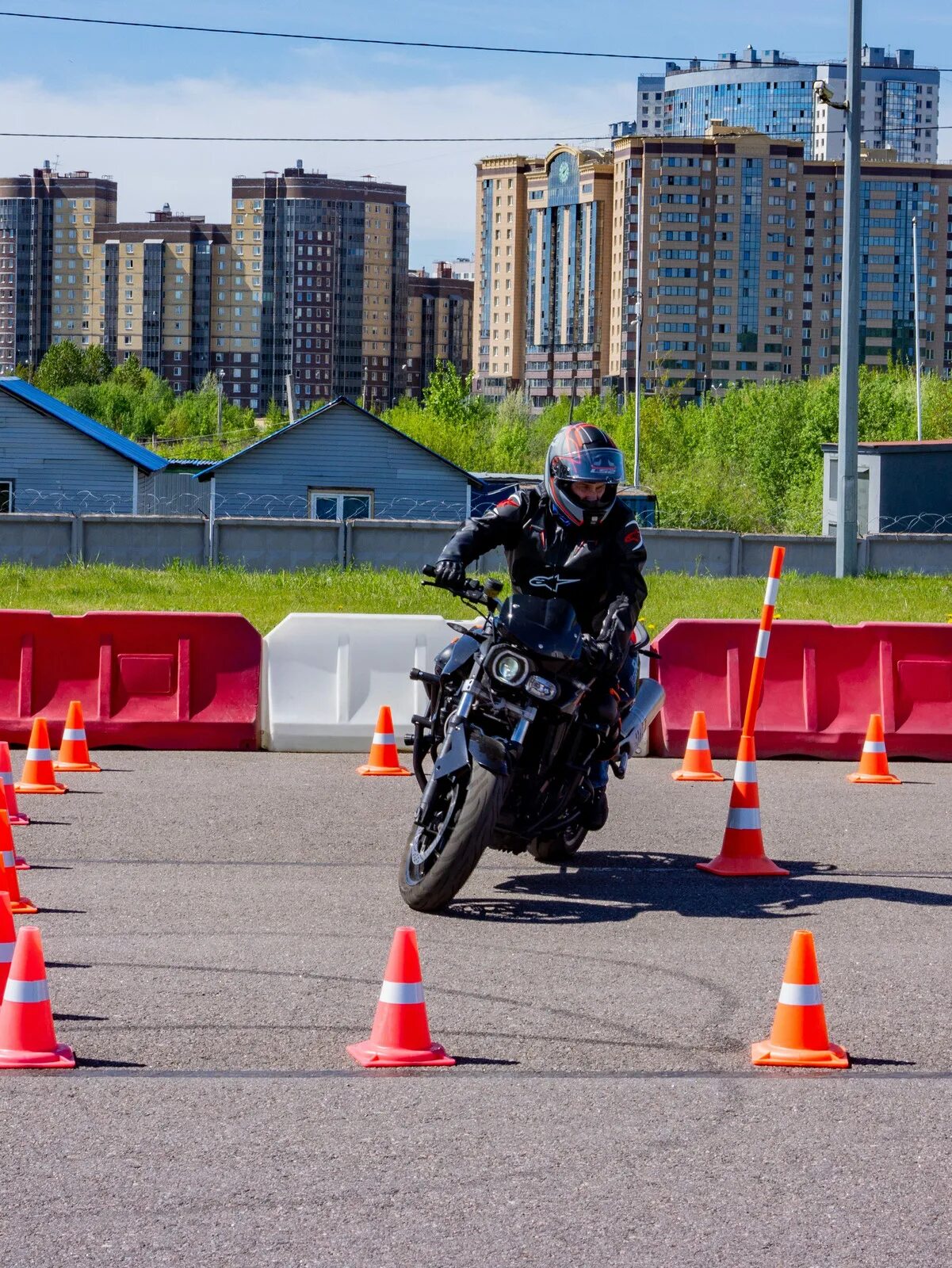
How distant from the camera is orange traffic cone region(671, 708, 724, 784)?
1149cm

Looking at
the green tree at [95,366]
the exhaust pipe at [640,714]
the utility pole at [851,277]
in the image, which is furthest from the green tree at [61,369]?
the exhaust pipe at [640,714]

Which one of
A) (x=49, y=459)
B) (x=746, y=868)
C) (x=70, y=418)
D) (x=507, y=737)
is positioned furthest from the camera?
(x=70, y=418)

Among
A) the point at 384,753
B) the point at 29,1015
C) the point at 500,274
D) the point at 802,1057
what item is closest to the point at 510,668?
the point at 802,1057

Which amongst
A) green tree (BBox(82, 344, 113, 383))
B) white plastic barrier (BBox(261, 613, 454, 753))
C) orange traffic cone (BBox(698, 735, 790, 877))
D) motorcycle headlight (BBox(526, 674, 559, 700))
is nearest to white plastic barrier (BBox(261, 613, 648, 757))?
white plastic barrier (BBox(261, 613, 454, 753))

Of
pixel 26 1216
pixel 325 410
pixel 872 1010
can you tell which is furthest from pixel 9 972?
pixel 325 410

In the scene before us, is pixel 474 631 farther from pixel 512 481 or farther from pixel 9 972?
pixel 512 481

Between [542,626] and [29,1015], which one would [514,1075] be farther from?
[542,626]

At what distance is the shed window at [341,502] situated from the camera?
183 feet

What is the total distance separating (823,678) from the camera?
12797 millimetres

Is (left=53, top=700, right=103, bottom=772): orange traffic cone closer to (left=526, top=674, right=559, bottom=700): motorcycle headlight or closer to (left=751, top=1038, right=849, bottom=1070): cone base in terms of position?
(left=526, top=674, right=559, bottom=700): motorcycle headlight

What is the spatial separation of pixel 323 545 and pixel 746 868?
3043cm

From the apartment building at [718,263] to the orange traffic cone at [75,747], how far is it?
156903 mm

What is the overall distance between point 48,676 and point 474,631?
18.9 ft

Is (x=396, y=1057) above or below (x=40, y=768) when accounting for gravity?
below
